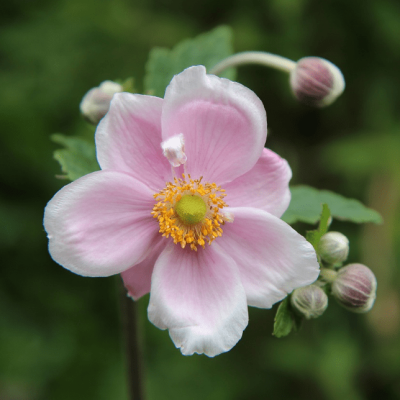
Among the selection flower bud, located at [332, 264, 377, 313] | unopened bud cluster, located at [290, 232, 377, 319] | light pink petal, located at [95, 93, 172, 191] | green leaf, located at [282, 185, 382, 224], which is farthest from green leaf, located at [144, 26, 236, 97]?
flower bud, located at [332, 264, 377, 313]

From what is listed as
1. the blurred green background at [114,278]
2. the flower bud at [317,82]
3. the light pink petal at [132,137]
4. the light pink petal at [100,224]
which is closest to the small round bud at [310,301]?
the light pink petal at [100,224]

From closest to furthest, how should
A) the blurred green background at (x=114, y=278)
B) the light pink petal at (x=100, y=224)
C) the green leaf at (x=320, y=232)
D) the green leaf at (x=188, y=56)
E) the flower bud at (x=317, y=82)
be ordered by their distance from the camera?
the light pink petal at (x=100, y=224) < the green leaf at (x=320, y=232) < the flower bud at (x=317, y=82) < the green leaf at (x=188, y=56) < the blurred green background at (x=114, y=278)

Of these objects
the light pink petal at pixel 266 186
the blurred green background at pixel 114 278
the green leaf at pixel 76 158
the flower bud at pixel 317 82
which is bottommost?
the blurred green background at pixel 114 278

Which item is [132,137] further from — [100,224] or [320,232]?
[320,232]

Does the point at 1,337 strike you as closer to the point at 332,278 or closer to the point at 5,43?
the point at 5,43

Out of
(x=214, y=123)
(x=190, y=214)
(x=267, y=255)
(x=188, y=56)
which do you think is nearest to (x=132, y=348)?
(x=190, y=214)

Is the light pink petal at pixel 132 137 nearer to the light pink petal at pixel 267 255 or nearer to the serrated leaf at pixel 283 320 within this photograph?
the light pink petal at pixel 267 255
